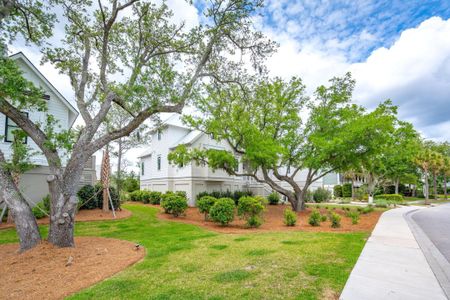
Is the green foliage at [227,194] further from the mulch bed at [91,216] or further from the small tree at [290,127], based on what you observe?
the mulch bed at [91,216]

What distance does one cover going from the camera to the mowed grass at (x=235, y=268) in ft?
12.9

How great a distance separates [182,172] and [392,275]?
56.9 feet

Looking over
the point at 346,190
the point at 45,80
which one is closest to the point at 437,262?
the point at 45,80

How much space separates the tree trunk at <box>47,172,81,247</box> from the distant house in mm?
6709

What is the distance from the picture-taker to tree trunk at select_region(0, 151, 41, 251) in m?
6.30

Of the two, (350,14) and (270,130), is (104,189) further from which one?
(350,14)

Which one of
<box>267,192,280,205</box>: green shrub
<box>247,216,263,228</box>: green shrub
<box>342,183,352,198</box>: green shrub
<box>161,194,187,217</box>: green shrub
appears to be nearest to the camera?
<box>247,216,263,228</box>: green shrub

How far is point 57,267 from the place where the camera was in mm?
5250

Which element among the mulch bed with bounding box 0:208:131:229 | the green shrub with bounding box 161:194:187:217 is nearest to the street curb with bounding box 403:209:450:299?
the green shrub with bounding box 161:194:187:217

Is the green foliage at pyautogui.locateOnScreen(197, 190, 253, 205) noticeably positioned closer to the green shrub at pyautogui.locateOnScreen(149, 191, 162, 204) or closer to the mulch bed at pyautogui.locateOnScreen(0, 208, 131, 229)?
the green shrub at pyautogui.locateOnScreen(149, 191, 162, 204)

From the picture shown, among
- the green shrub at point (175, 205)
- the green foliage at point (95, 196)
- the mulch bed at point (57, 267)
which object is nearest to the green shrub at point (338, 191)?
the green shrub at point (175, 205)

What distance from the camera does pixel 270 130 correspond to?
642 inches

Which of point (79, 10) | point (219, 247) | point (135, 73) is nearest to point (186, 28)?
A: point (135, 73)

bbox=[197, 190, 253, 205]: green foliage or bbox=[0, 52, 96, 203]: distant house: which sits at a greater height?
bbox=[0, 52, 96, 203]: distant house
